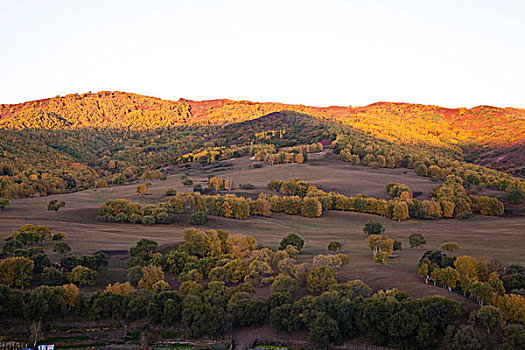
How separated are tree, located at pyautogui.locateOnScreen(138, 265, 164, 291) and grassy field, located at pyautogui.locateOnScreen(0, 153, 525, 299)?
654 cm

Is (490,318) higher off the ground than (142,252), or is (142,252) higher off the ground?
(142,252)

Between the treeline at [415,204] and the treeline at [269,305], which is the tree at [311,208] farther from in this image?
the treeline at [269,305]

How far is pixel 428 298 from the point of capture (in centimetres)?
5041

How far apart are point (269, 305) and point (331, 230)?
5100 centimetres

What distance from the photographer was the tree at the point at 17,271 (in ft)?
201

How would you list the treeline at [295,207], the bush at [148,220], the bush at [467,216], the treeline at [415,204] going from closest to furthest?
the bush at [148,220], the treeline at [295,207], the bush at [467,216], the treeline at [415,204]

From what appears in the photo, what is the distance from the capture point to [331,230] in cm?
10375

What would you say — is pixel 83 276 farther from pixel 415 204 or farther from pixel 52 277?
pixel 415 204

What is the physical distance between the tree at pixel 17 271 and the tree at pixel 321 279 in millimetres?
41686

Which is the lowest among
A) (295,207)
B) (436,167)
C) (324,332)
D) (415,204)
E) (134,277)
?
(324,332)

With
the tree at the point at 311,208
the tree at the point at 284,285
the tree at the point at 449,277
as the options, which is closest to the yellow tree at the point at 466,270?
the tree at the point at 449,277

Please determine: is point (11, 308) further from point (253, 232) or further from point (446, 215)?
point (446, 215)

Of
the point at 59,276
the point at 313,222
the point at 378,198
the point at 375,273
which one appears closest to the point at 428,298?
the point at 375,273

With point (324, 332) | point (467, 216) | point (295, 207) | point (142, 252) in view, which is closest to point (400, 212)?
point (467, 216)
